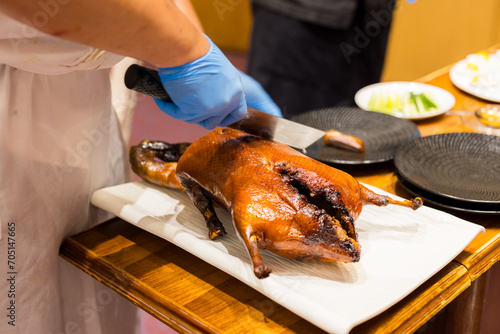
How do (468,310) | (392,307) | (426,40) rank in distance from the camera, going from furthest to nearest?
1. (426,40)
2. (468,310)
3. (392,307)

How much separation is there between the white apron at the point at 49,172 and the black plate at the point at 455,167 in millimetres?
851

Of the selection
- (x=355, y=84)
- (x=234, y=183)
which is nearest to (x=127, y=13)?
(x=234, y=183)

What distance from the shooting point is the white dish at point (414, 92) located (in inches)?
79.7

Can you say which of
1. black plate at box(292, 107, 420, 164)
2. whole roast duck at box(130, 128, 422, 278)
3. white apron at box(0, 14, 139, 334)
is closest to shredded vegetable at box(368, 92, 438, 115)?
black plate at box(292, 107, 420, 164)

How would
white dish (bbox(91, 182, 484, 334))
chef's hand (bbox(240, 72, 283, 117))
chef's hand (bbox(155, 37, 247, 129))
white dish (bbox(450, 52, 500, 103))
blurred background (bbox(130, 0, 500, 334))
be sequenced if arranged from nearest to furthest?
white dish (bbox(91, 182, 484, 334)) < chef's hand (bbox(155, 37, 247, 129)) < chef's hand (bbox(240, 72, 283, 117)) < white dish (bbox(450, 52, 500, 103)) < blurred background (bbox(130, 0, 500, 334))

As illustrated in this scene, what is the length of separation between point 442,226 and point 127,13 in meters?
0.84

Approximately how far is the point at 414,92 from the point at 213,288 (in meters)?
1.37

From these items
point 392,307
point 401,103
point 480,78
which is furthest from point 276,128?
point 480,78

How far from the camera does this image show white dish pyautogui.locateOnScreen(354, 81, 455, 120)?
6.64 feet

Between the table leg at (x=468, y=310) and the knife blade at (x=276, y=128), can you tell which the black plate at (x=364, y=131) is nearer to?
the knife blade at (x=276, y=128)

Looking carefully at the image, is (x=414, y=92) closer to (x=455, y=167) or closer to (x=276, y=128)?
(x=455, y=167)

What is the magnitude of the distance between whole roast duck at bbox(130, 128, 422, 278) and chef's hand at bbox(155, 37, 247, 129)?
10 cm

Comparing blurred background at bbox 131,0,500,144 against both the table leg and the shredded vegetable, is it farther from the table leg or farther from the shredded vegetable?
the table leg

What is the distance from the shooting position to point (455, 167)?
63.1 inches
